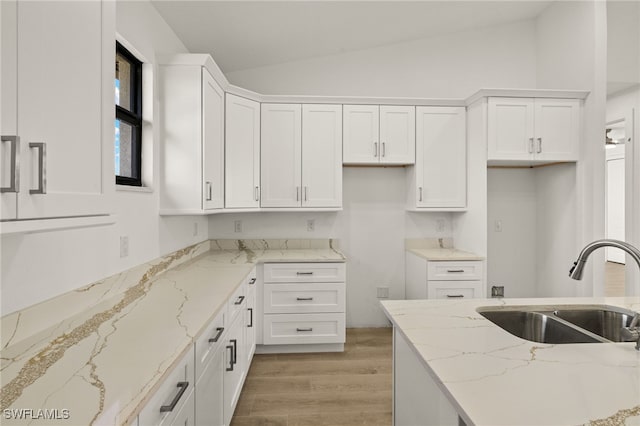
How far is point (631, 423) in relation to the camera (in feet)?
2.48

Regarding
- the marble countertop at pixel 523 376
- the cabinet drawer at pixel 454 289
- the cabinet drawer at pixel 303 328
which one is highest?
the marble countertop at pixel 523 376

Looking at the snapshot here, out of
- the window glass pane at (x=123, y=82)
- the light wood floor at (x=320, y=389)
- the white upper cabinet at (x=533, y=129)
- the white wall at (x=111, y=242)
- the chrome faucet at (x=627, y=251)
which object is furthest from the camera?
the white upper cabinet at (x=533, y=129)

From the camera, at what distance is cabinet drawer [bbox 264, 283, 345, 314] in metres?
3.21

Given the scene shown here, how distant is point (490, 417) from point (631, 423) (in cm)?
29

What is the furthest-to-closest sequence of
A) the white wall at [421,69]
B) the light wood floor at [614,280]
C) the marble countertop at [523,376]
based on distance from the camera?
the light wood floor at [614,280] → the white wall at [421,69] → the marble countertop at [523,376]

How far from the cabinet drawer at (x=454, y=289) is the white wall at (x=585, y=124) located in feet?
2.97

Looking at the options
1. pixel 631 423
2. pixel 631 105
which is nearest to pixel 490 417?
pixel 631 423

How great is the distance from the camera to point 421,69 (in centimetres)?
393

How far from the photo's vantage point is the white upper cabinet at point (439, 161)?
3.60 meters

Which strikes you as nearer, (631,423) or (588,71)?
(631,423)

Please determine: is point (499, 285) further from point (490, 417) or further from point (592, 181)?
point (490, 417)

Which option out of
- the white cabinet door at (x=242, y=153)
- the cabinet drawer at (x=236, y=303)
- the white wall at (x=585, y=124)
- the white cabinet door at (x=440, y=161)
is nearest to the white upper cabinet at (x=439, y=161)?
the white cabinet door at (x=440, y=161)

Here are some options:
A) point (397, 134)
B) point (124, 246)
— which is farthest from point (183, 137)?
point (397, 134)

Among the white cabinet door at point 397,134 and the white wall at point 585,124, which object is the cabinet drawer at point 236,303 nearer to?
the white cabinet door at point 397,134
